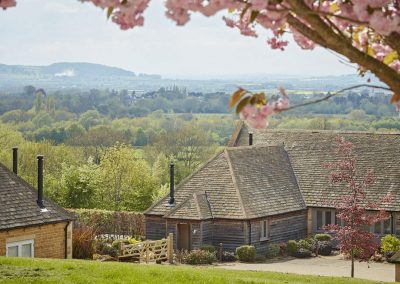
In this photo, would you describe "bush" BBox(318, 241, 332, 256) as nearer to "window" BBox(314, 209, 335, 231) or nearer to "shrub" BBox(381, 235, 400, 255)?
"window" BBox(314, 209, 335, 231)

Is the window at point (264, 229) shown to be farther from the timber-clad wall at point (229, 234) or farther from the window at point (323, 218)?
the window at point (323, 218)

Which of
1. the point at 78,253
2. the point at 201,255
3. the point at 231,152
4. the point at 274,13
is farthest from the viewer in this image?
the point at 231,152

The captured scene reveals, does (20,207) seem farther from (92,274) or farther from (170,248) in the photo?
(92,274)

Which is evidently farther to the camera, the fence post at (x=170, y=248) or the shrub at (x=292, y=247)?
the shrub at (x=292, y=247)

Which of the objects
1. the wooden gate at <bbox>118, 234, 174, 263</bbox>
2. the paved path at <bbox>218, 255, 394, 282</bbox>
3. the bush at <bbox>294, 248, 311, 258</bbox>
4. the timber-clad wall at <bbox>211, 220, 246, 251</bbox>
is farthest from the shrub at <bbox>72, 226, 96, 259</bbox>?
the bush at <bbox>294, 248, 311, 258</bbox>

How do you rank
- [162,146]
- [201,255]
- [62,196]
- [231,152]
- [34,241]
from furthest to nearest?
[162,146] → [62,196] → [231,152] → [201,255] → [34,241]

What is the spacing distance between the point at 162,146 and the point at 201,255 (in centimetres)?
5807

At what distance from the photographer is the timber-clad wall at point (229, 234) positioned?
1598 inches

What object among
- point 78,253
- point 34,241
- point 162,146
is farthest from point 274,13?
point 162,146

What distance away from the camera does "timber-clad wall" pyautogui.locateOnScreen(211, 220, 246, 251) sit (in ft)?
133

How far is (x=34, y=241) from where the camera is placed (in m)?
32.9

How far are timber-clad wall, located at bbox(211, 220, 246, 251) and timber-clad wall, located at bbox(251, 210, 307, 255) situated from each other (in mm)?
537

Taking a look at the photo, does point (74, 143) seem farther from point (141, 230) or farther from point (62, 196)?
point (141, 230)

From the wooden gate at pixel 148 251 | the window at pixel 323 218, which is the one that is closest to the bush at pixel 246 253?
the wooden gate at pixel 148 251
